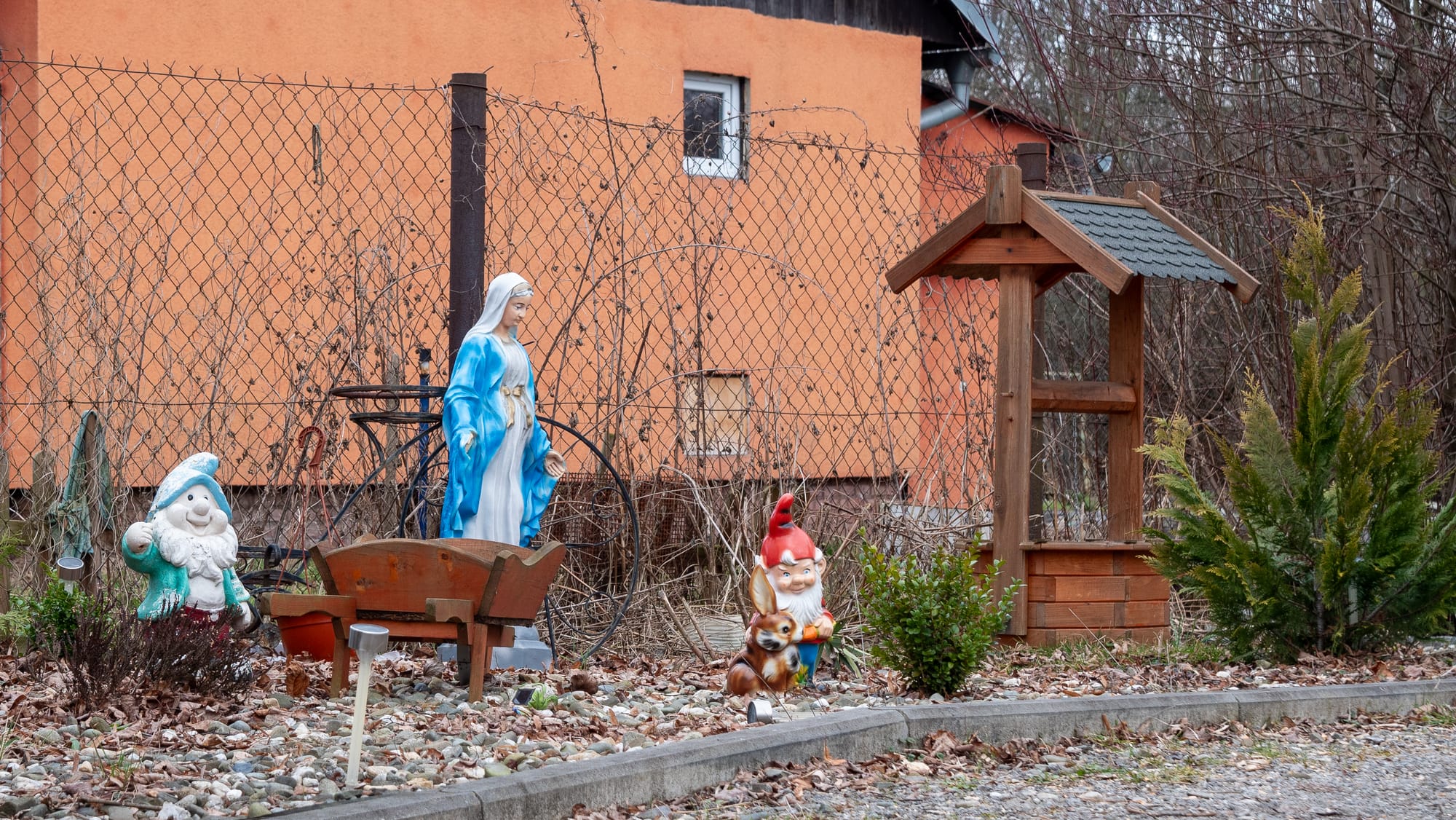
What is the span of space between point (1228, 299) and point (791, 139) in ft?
11.7

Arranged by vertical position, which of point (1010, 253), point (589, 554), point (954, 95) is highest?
point (954, 95)

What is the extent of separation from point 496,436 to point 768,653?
4.18ft

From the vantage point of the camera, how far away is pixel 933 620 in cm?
571

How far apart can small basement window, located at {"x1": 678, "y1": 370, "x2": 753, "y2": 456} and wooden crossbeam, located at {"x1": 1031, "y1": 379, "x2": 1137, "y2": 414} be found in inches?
50.9

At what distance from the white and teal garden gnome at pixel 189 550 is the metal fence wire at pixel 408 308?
107cm

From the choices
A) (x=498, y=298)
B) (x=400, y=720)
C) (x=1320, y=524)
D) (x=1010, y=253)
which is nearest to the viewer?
(x=400, y=720)

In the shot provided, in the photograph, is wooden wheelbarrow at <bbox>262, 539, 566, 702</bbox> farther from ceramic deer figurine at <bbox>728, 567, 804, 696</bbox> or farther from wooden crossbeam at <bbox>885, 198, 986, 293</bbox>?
wooden crossbeam at <bbox>885, 198, 986, 293</bbox>

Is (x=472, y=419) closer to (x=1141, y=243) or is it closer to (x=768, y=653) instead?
(x=768, y=653)

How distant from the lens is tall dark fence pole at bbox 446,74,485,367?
662 centimetres

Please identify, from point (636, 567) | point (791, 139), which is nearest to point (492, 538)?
point (636, 567)

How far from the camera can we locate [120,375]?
269 inches

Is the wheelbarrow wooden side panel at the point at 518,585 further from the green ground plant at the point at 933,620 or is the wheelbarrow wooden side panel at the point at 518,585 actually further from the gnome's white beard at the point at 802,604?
the green ground plant at the point at 933,620

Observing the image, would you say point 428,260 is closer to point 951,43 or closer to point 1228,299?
point 1228,299

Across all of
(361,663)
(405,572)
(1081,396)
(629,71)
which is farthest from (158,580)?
(629,71)
